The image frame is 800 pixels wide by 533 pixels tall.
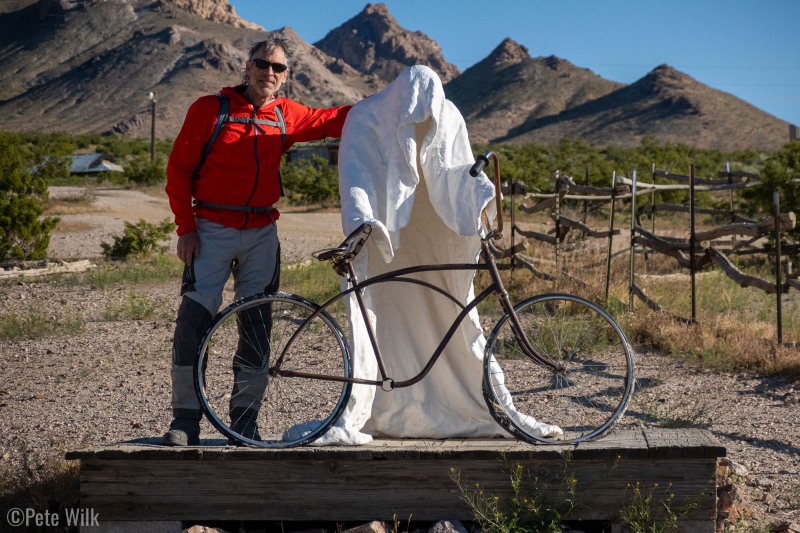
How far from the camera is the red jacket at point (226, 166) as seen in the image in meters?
4.16

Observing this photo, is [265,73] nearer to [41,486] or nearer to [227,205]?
[227,205]

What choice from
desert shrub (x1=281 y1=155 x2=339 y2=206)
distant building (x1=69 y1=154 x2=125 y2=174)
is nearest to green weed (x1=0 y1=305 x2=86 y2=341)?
desert shrub (x1=281 y1=155 x2=339 y2=206)

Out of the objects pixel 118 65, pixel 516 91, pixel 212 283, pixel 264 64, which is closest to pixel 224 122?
pixel 264 64

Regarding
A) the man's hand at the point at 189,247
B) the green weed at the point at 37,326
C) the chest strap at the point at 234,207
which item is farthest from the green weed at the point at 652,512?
the green weed at the point at 37,326


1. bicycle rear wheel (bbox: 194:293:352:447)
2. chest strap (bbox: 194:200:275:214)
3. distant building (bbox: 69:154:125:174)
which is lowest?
bicycle rear wheel (bbox: 194:293:352:447)

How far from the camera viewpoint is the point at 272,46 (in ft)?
13.9

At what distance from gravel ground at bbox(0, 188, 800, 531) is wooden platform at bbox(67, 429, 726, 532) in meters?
0.54

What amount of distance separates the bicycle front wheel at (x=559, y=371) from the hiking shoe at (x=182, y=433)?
131 centimetres

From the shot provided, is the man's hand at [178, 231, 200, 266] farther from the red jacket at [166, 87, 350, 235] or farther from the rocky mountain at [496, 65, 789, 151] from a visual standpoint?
the rocky mountain at [496, 65, 789, 151]

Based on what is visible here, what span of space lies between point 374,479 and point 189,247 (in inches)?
52.1

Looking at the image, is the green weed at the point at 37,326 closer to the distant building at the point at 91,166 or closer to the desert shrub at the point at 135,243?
the desert shrub at the point at 135,243

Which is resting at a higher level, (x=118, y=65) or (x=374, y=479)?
(x=118, y=65)

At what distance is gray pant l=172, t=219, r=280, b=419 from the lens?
413cm

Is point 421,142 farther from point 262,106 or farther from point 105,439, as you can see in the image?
Answer: point 105,439
